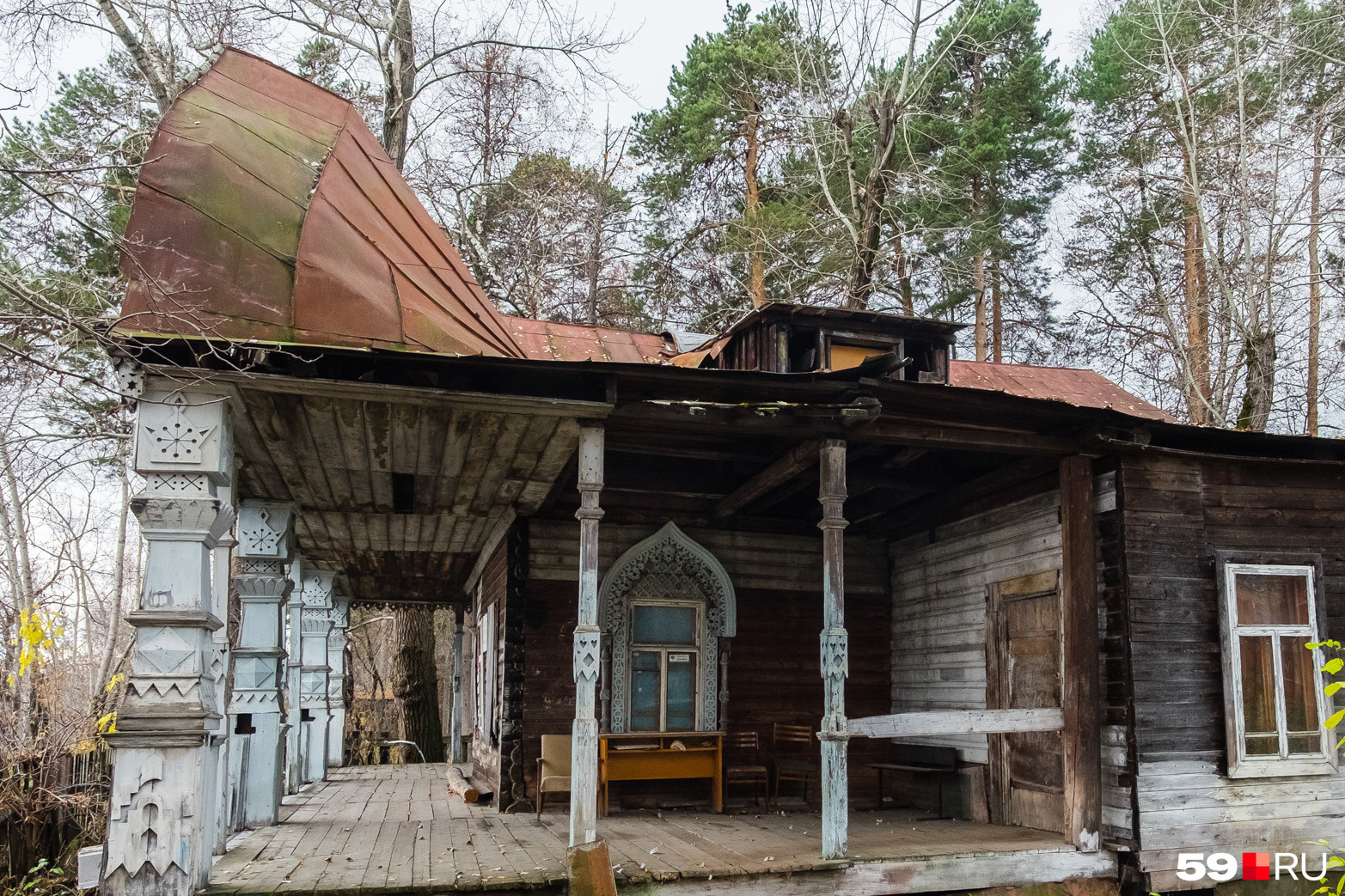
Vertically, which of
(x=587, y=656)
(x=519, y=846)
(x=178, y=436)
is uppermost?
(x=178, y=436)

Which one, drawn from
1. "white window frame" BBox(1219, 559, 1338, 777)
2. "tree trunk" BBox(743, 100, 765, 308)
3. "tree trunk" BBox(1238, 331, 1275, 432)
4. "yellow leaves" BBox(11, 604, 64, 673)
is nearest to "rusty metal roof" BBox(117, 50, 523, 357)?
"white window frame" BBox(1219, 559, 1338, 777)

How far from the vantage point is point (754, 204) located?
19.8m

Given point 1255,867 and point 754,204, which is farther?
point 754,204

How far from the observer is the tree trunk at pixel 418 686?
2258cm

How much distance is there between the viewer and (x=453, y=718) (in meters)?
19.2

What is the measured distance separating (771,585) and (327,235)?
19.0ft

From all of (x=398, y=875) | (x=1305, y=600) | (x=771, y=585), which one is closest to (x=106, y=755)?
(x=398, y=875)

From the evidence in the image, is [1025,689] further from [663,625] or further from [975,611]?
[663,625]

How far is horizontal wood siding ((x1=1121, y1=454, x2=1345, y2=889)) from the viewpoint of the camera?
297 inches

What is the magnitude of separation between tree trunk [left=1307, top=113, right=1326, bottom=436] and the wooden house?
10494 millimetres

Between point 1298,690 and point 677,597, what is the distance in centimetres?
543

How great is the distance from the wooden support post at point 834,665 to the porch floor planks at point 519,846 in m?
0.26

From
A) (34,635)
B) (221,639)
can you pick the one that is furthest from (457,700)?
(221,639)

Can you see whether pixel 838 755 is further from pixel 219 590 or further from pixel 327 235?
pixel 327 235
